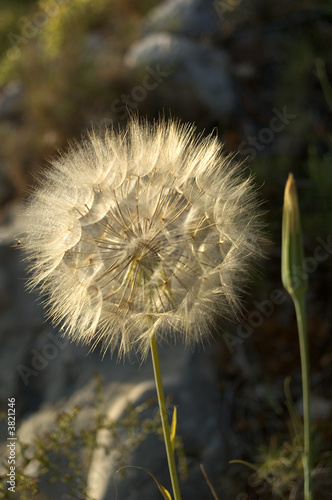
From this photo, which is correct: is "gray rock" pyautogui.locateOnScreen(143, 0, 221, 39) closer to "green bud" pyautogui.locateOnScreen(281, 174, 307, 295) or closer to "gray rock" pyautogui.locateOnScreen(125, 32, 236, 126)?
"gray rock" pyautogui.locateOnScreen(125, 32, 236, 126)

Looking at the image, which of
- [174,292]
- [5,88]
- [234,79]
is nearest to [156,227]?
[174,292]

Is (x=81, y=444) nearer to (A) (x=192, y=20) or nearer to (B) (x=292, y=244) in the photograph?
(B) (x=292, y=244)

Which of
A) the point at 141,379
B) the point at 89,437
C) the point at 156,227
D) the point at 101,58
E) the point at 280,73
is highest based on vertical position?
the point at 101,58

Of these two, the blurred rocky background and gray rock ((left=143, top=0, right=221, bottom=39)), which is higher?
gray rock ((left=143, top=0, right=221, bottom=39))

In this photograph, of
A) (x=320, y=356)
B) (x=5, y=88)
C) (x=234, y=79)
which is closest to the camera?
(x=320, y=356)

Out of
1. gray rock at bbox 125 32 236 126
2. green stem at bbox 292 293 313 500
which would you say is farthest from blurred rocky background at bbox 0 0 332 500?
green stem at bbox 292 293 313 500

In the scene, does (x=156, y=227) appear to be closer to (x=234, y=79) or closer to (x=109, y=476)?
(x=109, y=476)
